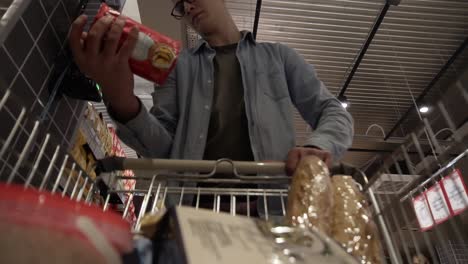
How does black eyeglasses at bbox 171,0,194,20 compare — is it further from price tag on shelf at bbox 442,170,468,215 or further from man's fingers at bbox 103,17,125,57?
price tag on shelf at bbox 442,170,468,215

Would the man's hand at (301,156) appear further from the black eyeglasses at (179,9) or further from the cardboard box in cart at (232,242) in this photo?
the black eyeglasses at (179,9)

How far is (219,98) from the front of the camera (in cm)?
124

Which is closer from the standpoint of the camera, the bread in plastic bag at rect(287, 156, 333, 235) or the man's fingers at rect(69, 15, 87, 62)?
the bread in plastic bag at rect(287, 156, 333, 235)

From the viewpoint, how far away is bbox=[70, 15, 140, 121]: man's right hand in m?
0.78

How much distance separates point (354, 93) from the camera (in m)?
4.46

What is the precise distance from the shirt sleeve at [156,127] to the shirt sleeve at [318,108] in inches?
15.4

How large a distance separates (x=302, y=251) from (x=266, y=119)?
0.76 metres

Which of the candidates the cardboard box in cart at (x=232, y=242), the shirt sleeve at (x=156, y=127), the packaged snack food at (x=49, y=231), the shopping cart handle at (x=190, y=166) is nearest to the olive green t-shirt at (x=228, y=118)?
the shirt sleeve at (x=156, y=127)

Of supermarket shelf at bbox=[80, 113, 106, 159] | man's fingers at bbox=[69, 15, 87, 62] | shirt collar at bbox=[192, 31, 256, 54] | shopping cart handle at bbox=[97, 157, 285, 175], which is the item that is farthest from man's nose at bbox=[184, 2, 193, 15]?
shopping cart handle at bbox=[97, 157, 285, 175]

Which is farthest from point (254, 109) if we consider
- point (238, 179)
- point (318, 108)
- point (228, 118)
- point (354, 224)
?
point (354, 224)

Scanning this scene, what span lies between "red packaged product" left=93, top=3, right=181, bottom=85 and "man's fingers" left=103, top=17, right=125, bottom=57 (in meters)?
0.01

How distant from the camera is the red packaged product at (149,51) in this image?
808 millimetres

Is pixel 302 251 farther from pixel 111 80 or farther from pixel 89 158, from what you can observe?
pixel 89 158

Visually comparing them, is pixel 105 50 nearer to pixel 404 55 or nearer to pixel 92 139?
pixel 92 139
